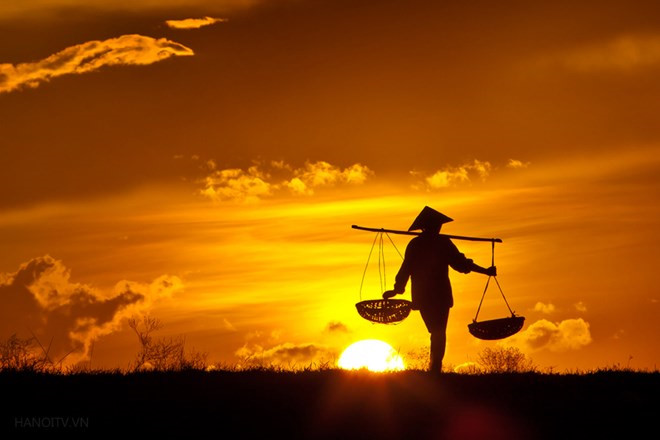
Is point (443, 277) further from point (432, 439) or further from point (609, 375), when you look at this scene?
point (432, 439)

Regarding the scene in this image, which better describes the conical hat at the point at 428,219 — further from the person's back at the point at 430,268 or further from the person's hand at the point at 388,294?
the person's hand at the point at 388,294

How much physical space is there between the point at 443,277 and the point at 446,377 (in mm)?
2532

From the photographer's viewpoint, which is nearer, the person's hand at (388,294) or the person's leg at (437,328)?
the person's leg at (437,328)

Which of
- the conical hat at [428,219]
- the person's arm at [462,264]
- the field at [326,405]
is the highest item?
the conical hat at [428,219]

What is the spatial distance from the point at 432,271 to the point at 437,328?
109 centimetres

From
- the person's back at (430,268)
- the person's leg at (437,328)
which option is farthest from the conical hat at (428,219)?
the person's leg at (437,328)

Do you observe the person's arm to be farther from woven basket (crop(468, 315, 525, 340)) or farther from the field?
the field

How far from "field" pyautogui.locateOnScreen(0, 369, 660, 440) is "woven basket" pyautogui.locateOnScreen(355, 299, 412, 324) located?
1736mm

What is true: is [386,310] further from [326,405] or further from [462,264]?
[326,405]

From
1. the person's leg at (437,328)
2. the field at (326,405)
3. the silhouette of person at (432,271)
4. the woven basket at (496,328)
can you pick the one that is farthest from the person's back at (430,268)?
the field at (326,405)

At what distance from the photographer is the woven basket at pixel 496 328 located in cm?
1892

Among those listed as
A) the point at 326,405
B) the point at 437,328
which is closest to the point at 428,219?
the point at 437,328

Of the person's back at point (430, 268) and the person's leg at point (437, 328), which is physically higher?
the person's back at point (430, 268)

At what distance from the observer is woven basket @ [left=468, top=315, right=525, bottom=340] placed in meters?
18.9
